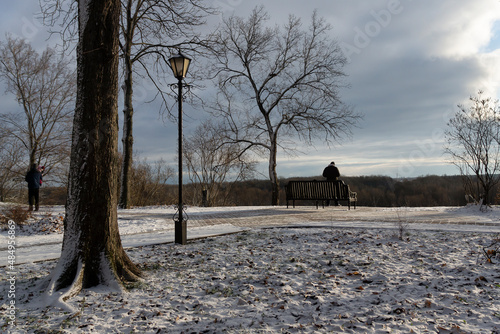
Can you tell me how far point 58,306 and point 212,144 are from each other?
654 inches

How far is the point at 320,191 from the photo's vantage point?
40.6 feet

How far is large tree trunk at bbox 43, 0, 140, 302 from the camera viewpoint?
154 inches

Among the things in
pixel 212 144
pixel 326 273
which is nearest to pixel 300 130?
pixel 212 144

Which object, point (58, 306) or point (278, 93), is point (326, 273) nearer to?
point (58, 306)

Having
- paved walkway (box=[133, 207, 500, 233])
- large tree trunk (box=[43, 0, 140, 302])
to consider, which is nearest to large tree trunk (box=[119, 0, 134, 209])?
paved walkway (box=[133, 207, 500, 233])

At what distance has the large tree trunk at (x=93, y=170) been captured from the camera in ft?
12.8

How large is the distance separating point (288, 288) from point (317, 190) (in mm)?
8887

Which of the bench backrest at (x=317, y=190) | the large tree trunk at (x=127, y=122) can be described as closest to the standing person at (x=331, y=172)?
the bench backrest at (x=317, y=190)

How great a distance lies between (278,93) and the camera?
719 inches

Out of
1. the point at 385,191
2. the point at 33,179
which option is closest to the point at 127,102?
the point at 33,179

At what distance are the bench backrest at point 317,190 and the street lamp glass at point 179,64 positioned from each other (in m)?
7.26

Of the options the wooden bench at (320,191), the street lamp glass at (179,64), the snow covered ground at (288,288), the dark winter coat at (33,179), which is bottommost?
the snow covered ground at (288,288)

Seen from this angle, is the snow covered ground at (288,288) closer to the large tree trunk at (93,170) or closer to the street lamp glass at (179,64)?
the large tree trunk at (93,170)

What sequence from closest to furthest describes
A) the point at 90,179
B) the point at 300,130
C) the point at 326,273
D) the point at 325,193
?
the point at 90,179 → the point at 326,273 → the point at 325,193 → the point at 300,130
